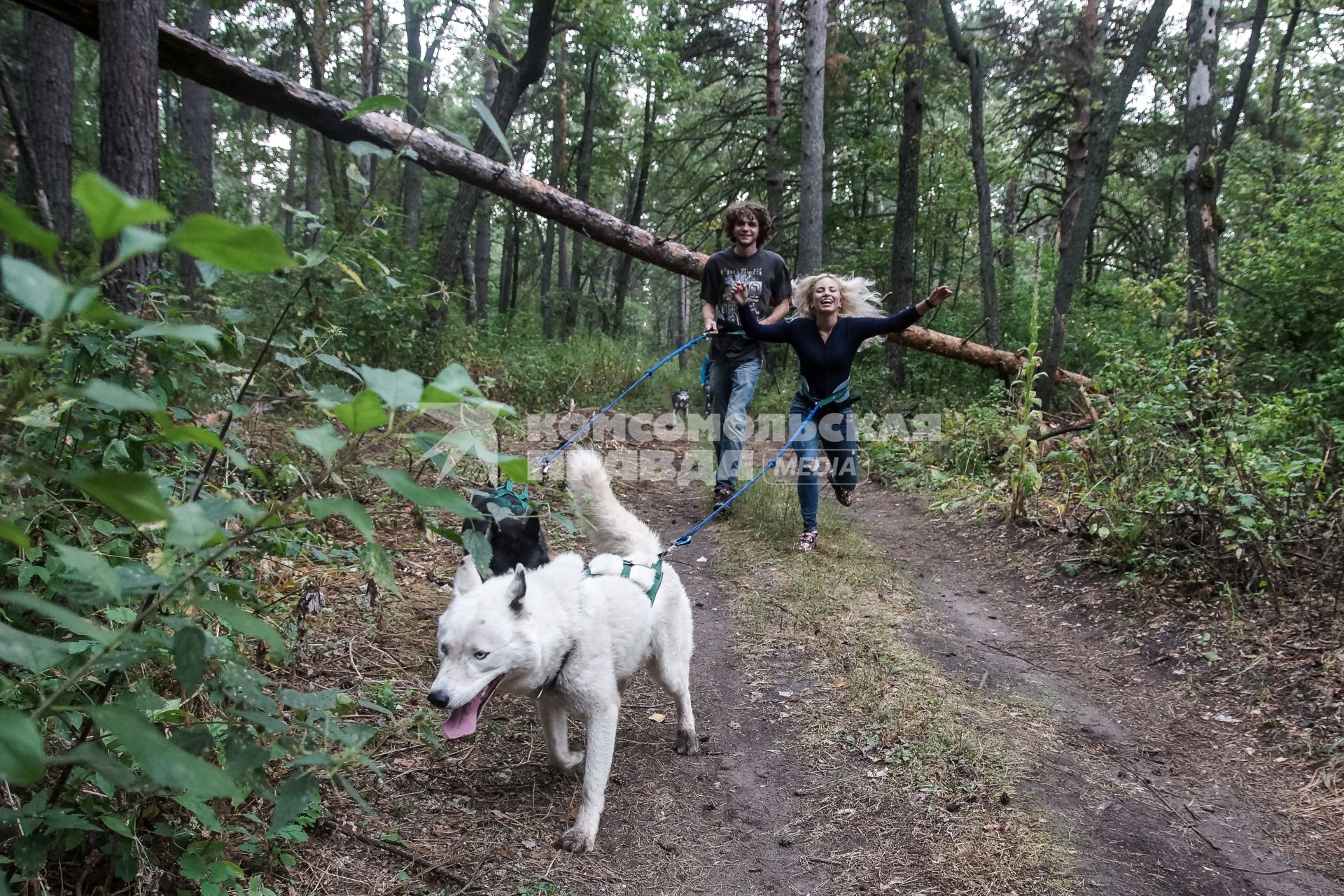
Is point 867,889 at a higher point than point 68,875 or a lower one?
lower

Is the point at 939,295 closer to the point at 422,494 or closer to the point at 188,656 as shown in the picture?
the point at 422,494

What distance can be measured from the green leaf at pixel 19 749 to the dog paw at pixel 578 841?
2133 millimetres

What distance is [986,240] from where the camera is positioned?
11.9 meters

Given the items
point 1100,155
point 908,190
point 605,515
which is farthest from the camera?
point 908,190

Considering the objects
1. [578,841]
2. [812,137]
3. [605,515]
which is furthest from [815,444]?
[812,137]

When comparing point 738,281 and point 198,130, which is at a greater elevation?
point 198,130

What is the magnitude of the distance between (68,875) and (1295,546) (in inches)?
225

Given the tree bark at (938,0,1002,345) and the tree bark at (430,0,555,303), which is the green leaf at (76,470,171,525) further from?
the tree bark at (938,0,1002,345)

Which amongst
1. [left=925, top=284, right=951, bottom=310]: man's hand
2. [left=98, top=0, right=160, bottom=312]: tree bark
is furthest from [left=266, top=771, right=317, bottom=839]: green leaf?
[left=925, top=284, right=951, bottom=310]: man's hand

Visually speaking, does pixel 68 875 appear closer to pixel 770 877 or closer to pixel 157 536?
pixel 157 536

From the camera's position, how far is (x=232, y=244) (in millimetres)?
864

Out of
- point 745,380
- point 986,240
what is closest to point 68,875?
point 745,380

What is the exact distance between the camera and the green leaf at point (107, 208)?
73 centimetres

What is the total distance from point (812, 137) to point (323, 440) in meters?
11.0
